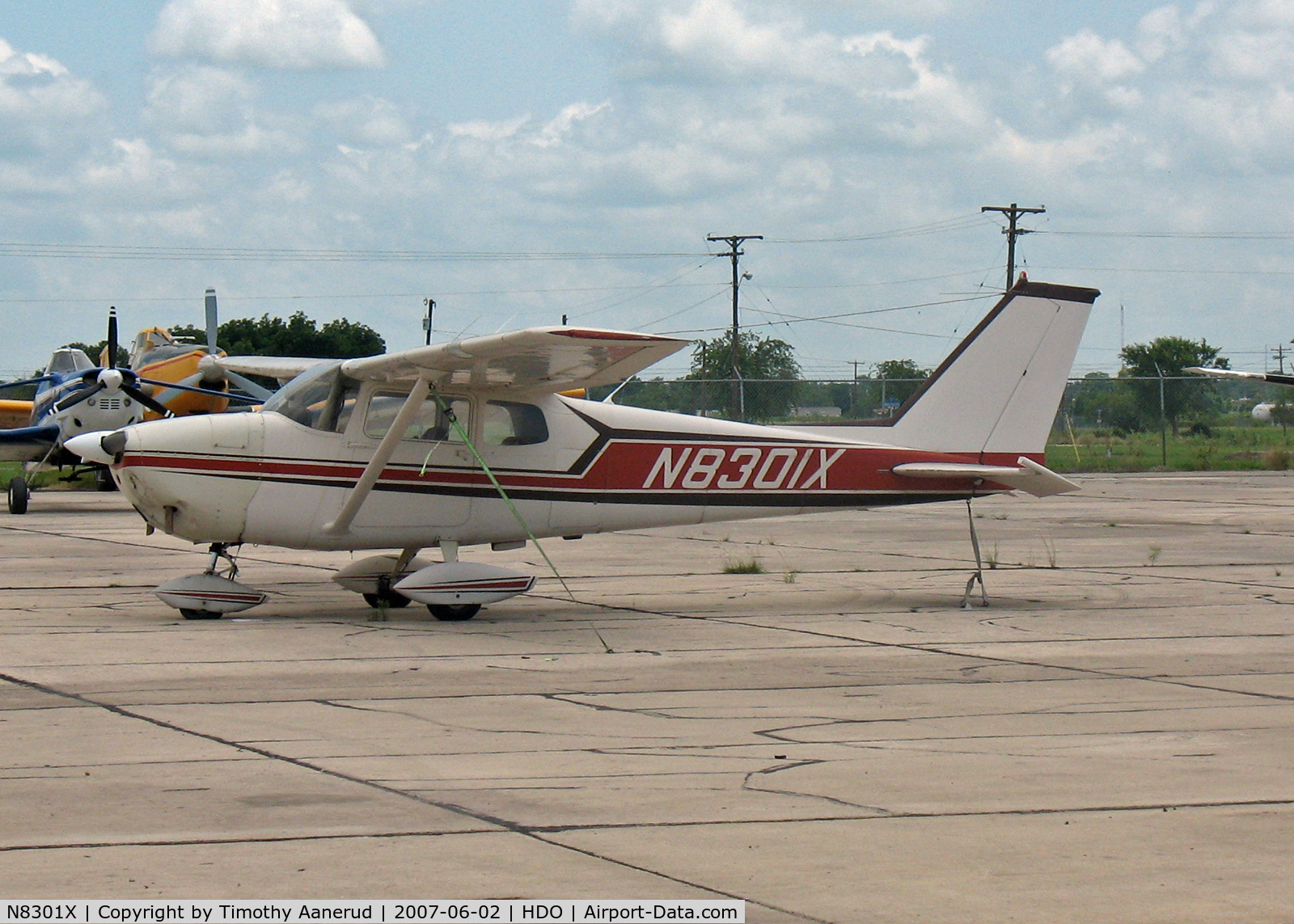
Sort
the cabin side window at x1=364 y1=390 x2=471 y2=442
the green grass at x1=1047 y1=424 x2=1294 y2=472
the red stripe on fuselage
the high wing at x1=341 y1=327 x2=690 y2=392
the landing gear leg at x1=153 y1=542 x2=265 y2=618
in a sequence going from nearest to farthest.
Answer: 1. the high wing at x1=341 y1=327 x2=690 y2=392
2. the landing gear leg at x1=153 y1=542 x2=265 y2=618
3. the red stripe on fuselage
4. the cabin side window at x1=364 y1=390 x2=471 y2=442
5. the green grass at x1=1047 y1=424 x2=1294 y2=472

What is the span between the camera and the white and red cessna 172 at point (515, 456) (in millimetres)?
11781

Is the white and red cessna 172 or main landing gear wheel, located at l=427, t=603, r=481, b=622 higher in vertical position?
the white and red cessna 172

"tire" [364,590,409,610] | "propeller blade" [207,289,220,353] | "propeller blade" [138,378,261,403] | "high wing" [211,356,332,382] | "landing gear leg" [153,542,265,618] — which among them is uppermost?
"propeller blade" [207,289,220,353]

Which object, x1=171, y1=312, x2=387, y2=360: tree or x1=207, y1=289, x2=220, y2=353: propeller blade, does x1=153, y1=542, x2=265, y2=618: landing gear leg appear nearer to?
x1=207, y1=289, x2=220, y2=353: propeller blade

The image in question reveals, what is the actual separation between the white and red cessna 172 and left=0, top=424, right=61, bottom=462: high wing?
17402 millimetres

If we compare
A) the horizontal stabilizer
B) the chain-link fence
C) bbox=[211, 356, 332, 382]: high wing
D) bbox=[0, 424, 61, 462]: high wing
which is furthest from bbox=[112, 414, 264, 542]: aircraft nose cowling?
the chain-link fence

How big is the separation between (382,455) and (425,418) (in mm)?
714

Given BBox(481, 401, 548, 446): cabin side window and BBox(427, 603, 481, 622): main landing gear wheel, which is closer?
BBox(427, 603, 481, 622): main landing gear wheel

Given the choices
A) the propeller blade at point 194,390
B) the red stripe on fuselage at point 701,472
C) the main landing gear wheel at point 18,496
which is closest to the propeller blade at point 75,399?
the propeller blade at point 194,390

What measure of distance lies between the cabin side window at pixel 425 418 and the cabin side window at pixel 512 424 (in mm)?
179

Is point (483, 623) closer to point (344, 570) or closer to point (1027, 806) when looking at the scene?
point (344, 570)

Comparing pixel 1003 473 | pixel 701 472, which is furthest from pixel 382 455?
pixel 1003 473

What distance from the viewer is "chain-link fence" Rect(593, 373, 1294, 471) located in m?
41.6

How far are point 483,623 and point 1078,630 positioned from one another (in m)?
Answer: 4.75
